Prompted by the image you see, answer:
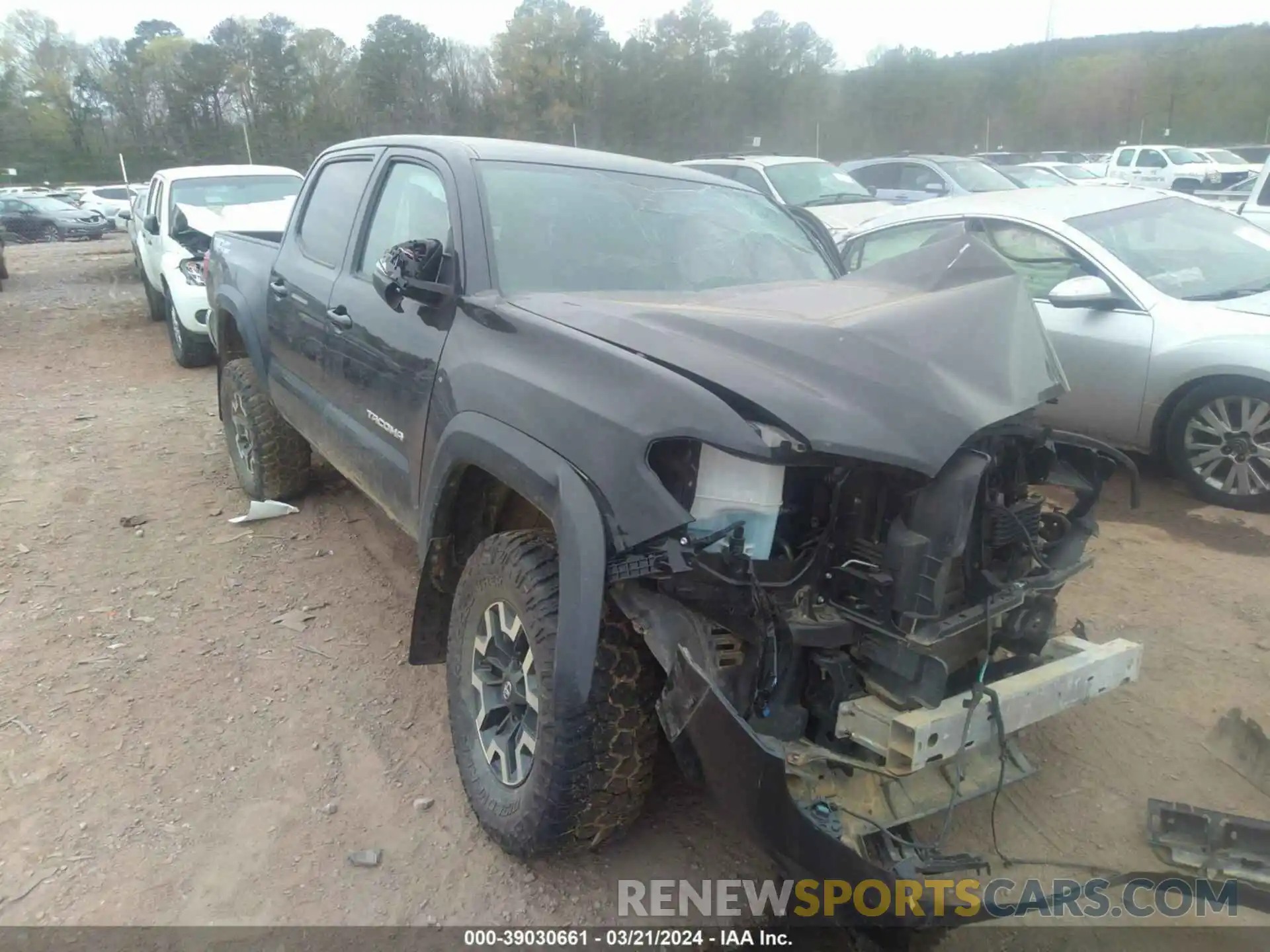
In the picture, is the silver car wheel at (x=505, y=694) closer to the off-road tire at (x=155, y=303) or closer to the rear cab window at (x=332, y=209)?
the rear cab window at (x=332, y=209)

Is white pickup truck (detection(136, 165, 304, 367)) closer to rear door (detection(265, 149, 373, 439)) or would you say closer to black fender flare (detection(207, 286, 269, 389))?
black fender flare (detection(207, 286, 269, 389))

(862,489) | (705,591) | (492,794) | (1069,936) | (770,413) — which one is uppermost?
(770,413)

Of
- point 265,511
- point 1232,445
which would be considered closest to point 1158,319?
point 1232,445

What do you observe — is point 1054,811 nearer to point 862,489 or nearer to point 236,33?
point 862,489

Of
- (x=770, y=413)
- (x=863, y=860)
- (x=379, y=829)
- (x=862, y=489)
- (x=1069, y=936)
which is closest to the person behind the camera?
(x=863, y=860)

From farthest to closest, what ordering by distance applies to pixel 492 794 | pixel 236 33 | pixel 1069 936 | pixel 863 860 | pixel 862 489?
pixel 236 33
pixel 492 794
pixel 1069 936
pixel 862 489
pixel 863 860

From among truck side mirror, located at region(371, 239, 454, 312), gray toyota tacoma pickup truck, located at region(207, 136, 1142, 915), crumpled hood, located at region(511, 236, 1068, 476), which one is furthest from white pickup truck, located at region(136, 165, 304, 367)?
crumpled hood, located at region(511, 236, 1068, 476)

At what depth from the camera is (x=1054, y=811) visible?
9.29 ft

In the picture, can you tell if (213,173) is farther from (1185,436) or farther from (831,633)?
(831,633)

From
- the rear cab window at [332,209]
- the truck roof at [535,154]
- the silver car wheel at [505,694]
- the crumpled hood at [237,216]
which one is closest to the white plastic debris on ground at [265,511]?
the rear cab window at [332,209]

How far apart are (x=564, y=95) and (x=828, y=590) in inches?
1724

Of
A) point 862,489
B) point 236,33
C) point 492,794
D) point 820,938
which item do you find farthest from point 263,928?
point 236,33

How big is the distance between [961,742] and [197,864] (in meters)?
2.11

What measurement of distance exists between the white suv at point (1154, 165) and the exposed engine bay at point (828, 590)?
2297cm
